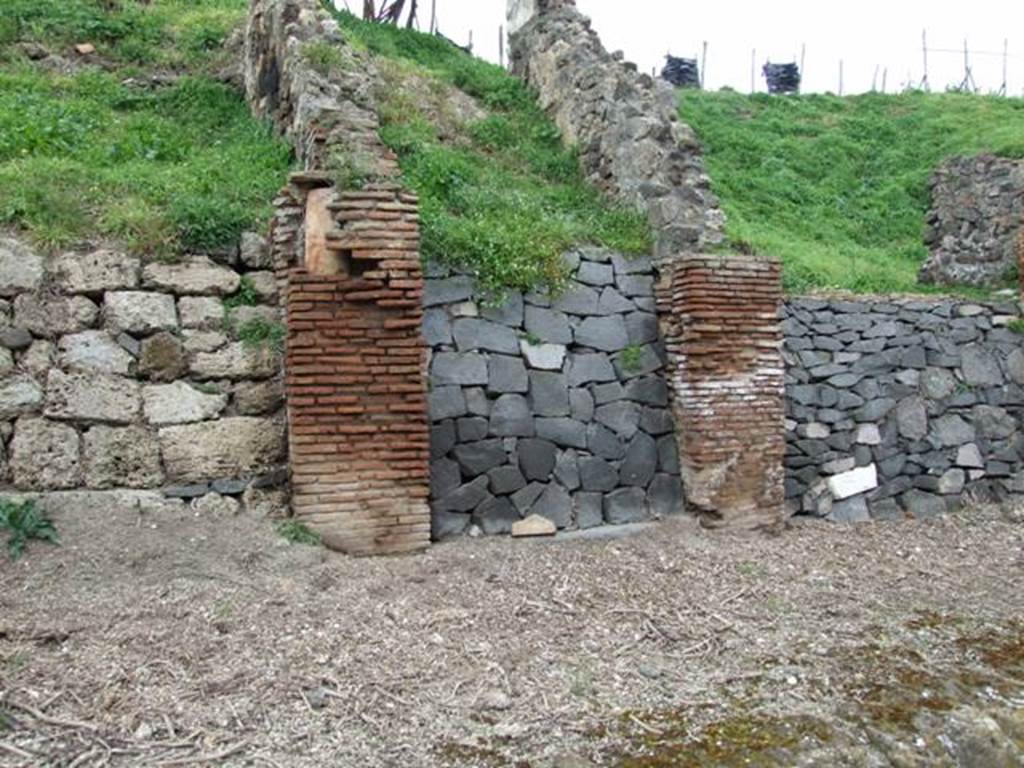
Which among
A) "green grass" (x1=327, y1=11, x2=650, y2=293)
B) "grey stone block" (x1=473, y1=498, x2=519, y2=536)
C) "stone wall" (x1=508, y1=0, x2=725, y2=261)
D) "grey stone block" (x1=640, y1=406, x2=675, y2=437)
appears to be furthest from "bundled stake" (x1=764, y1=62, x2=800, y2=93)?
"grey stone block" (x1=473, y1=498, x2=519, y2=536)

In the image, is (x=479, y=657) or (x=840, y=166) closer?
(x=479, y=657)

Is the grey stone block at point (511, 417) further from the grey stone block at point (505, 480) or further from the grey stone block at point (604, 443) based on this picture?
the grey stone block at point (604, 443)

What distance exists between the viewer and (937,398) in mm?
8648

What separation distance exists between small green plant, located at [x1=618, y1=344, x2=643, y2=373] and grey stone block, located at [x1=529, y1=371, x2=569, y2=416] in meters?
0.53

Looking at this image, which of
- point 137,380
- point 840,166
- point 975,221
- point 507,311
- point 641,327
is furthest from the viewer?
point 840,166

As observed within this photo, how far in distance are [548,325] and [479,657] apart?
9.26 ft

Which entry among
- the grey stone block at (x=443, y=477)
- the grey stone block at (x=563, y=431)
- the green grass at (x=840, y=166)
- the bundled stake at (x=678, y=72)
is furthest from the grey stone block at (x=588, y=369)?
the bundled stake at (x=678, y=72)

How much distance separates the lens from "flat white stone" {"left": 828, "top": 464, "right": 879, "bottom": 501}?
26.1ft

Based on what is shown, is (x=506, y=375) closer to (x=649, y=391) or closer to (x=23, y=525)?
(x=649, y=391)

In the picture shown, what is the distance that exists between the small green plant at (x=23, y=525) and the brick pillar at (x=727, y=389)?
13.9 feet

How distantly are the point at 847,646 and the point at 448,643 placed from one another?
2.25 meters

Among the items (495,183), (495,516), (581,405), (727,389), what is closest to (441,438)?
(495,516)

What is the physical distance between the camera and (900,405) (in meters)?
8.45

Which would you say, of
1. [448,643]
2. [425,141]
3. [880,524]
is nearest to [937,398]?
[880,524]
